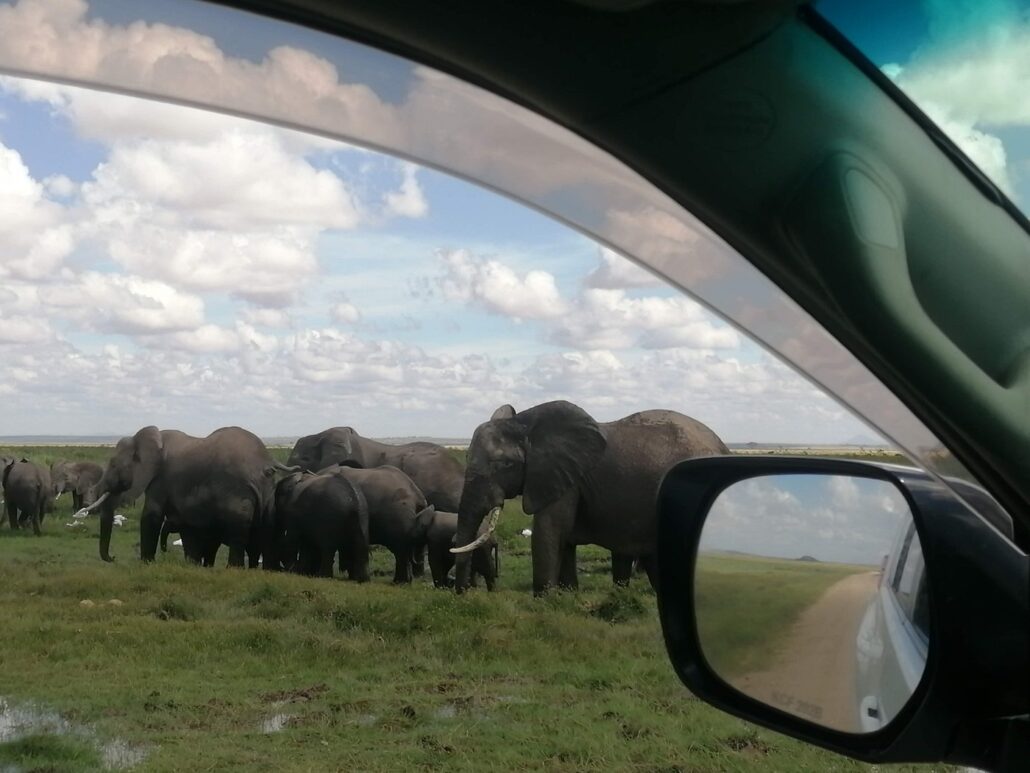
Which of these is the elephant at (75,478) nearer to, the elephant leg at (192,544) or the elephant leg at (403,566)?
the elephant leg at (192,544)

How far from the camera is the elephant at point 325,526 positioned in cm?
801

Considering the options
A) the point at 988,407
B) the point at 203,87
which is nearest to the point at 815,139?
the point at 988,407

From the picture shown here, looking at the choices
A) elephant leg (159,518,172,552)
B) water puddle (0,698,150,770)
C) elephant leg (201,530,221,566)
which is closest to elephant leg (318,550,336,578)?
elephant leg (201,530,221,566)

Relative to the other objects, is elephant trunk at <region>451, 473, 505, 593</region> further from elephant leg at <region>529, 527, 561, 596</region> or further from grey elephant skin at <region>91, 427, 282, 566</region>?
grey elephant skin at <region>91, 427, 282, 566</region>

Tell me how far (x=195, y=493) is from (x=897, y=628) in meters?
8.38

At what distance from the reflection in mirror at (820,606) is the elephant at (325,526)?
24.0ft

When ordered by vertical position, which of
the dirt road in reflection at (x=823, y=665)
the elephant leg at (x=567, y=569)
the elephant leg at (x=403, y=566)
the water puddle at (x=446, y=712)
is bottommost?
the water puddle at (x=446, y=712)

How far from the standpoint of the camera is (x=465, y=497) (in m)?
6.64

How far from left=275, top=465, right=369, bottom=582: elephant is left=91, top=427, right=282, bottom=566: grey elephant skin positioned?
0.97 ft

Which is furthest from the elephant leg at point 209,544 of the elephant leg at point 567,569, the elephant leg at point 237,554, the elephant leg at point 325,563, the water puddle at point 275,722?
the water puddle at point 275,722

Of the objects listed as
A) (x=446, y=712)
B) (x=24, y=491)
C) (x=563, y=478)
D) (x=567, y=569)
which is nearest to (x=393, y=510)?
(x=567, y=569)

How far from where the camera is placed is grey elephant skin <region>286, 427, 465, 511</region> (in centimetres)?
975

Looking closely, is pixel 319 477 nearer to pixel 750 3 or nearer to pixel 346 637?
pixel 346 637

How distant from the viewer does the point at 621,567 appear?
7156 millimetres
